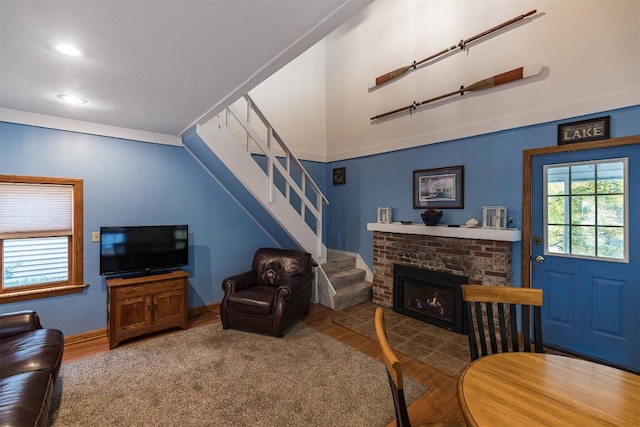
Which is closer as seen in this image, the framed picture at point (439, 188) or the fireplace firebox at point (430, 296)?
the fireplace firebox at point (430, 296)

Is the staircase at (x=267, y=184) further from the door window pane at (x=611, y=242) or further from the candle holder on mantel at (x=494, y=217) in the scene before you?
the door window pane at (x=611, y=242)

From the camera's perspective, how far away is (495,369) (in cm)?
127

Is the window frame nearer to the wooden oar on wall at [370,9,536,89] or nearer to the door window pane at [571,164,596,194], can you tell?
the wooden oar on wall at [370,9,536,89]

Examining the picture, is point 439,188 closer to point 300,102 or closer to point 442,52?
point 442,52

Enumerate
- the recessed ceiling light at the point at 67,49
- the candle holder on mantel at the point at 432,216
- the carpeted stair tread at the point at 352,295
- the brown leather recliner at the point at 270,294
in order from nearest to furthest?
the recessed ceiling light at the point at 67,49, the brown leather recliner at the point at 270,294, the candle holder on mantel at the point at 432,216, the carpeted stair tread at the point at 352,295

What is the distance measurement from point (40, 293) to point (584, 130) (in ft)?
18.3

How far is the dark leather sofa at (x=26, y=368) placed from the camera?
1.39 m

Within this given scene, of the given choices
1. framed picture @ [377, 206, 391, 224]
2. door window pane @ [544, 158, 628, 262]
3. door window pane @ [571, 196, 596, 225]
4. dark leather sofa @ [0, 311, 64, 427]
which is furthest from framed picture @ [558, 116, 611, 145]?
dark leather sofa @ [0, 311, 64, 427]

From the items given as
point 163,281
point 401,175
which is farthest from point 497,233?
point 163,281

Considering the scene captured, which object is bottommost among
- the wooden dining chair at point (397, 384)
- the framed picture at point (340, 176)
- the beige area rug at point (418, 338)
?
the beige area rug at point (418, 338)

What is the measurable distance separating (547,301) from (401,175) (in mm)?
2282

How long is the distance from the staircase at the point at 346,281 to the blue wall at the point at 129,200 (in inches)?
52.1

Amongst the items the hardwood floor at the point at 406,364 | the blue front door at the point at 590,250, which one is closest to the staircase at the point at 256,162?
the hardwood floor at the point at 406,364

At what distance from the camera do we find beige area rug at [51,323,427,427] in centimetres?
191
